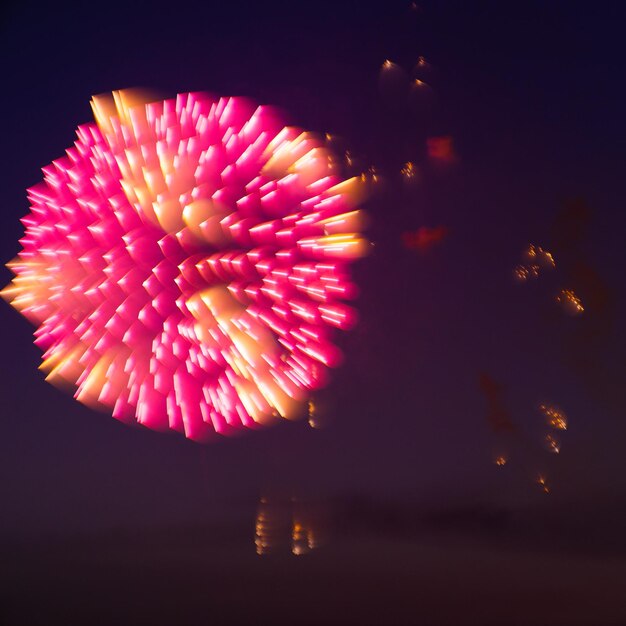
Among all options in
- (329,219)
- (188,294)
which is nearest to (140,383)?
(188,294)

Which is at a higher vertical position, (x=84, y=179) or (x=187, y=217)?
(x=84, y=179)

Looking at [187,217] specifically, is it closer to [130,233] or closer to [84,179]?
[130,233]

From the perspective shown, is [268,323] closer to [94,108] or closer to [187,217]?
[187,217]

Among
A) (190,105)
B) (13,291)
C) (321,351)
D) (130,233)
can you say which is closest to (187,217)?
(130,233)

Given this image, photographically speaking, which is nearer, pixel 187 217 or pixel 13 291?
pixel 187 217

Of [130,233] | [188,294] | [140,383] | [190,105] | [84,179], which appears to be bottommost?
[140,383]

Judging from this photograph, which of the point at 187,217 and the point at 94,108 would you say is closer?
the point at 187,217

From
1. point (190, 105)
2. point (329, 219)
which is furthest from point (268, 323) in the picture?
point (190, 105)

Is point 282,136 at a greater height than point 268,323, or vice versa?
point 282,136

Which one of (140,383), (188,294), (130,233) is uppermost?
(130,233)
